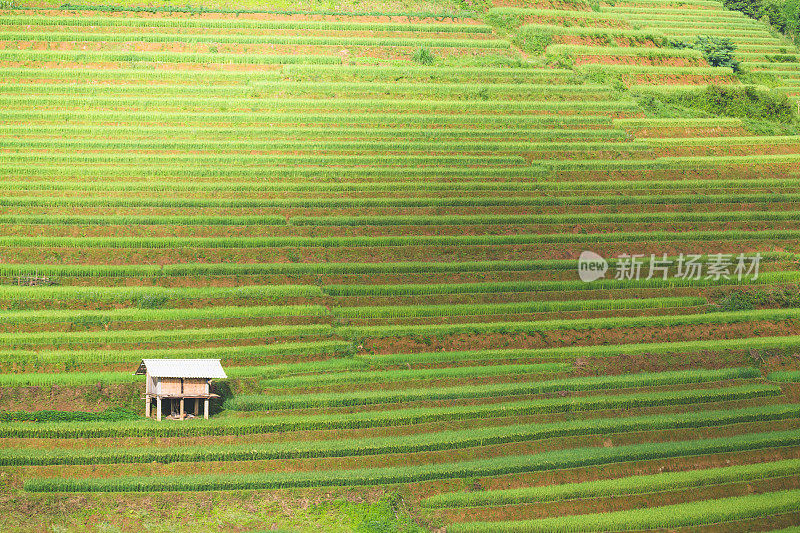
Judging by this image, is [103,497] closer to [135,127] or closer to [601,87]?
[135,127]

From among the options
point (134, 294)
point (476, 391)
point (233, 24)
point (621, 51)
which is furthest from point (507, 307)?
point (621, 51)

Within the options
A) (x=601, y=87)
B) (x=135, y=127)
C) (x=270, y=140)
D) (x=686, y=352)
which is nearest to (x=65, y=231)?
(x=135, y=127)

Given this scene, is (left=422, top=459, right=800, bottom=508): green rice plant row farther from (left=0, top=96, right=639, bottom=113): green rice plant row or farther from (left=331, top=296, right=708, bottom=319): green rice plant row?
(left=0, top=96, right=639, bottom=113): green rice plant row

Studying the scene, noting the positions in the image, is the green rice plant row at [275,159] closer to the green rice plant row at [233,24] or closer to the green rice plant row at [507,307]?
the green rice plant row at [507,307]

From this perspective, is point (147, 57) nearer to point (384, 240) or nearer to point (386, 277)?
point (384, 240)

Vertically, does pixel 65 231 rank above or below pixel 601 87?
below

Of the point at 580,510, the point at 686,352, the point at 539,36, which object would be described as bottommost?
the point at 580,510
